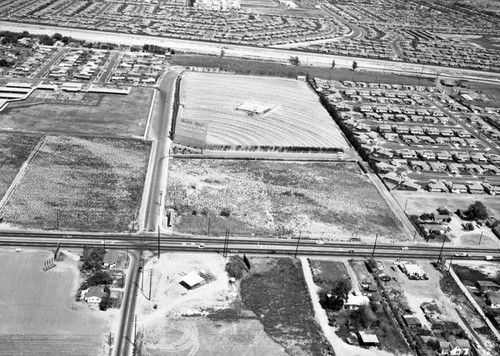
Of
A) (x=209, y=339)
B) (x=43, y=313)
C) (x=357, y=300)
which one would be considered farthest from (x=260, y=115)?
(x=43, y=313)

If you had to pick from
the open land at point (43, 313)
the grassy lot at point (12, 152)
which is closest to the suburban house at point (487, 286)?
the open land at point (43, 313)

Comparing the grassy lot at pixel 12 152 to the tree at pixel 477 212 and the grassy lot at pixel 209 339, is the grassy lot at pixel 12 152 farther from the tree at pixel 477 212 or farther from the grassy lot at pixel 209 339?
the tree at pixel 477 212

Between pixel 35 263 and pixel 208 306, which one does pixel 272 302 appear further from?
pixel 35 263

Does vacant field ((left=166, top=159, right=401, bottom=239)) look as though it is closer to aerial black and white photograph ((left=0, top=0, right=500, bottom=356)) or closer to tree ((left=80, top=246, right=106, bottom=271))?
aerial black and white photograph ((left=0, top=0, right=500, bottom=356))

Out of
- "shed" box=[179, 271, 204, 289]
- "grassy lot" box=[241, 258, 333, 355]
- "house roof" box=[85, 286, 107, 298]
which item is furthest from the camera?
"shed" box=[179, 271, 204, 289]

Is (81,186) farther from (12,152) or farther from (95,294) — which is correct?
(95,294)

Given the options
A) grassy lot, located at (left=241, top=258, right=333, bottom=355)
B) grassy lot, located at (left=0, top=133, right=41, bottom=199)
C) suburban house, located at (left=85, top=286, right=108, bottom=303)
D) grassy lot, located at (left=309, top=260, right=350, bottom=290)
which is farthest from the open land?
grassy lot, located at (left=309, top=260, right=350, bottom=290)
